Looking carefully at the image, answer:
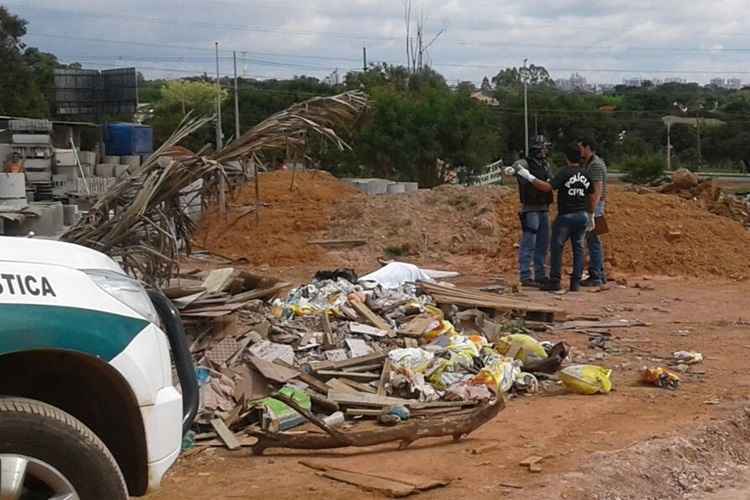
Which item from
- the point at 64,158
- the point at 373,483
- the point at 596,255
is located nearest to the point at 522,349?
the point at 373,483

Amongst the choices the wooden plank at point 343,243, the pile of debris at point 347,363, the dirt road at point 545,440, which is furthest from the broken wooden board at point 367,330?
the wooden plank at point 343,243

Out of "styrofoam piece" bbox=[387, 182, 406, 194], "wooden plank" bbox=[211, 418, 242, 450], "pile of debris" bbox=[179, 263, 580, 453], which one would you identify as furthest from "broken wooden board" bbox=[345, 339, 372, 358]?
"styrofoam piece" bbox=[387, 182, 406, 194]

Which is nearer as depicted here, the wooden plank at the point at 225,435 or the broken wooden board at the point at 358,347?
the wooden plank at the point at 225,435

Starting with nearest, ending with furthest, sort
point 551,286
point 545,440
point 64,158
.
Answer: point 545,440 < point 551,286 < point 64,158

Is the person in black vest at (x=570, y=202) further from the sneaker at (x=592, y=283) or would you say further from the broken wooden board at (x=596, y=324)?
the broken wooden board at (x=596, y=324)

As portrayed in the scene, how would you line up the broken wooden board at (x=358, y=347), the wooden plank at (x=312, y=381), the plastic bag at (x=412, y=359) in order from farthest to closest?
the broken wooden board at (x=358, y=347)
the plastic bag at (x=412, y=359)
the wooden plank at (x=312, y=381)

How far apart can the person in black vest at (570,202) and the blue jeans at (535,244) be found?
0.30m

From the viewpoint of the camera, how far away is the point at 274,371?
859 cm

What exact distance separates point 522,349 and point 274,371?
226cm

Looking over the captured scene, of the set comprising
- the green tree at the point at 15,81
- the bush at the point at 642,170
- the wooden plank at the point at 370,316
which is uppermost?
the green tree at the point at 15,81

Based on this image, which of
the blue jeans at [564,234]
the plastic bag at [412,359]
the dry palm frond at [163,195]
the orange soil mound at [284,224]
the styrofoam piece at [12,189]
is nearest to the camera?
the dry palm frond at [163,195]

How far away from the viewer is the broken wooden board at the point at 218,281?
9633 millimetres

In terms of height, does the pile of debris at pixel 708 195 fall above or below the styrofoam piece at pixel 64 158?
below

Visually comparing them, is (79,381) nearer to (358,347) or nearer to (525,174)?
(358,347)
